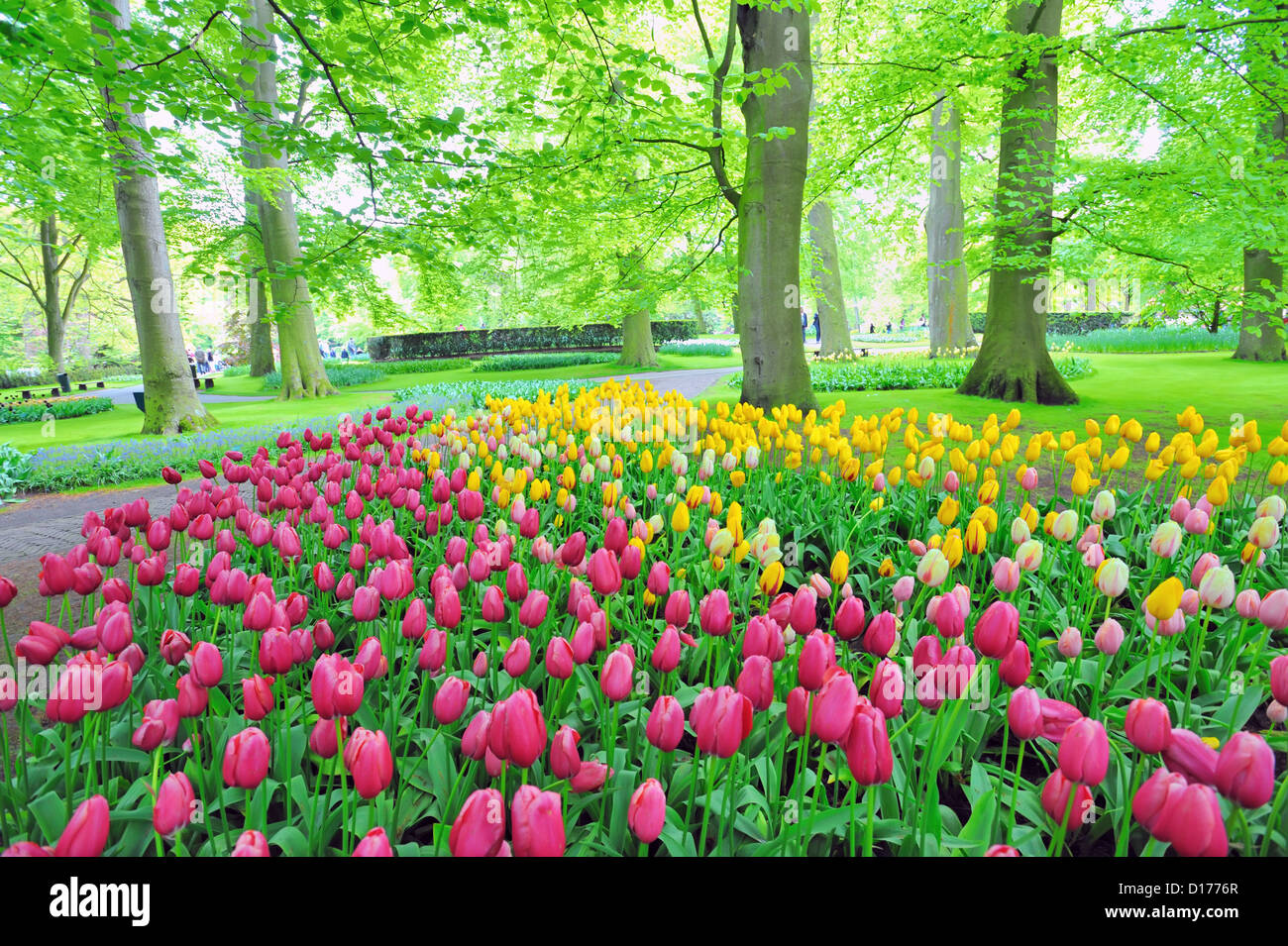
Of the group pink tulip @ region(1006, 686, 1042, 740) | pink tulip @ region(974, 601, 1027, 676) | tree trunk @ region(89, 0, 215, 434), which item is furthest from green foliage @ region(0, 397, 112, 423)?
pink tulip @ region(1006, 686, 1042, 740)

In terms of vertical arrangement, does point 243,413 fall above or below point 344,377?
below

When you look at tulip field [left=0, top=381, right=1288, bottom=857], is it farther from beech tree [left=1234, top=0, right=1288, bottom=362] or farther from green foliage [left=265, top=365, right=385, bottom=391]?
green foliage [left=265, top=365, right=385, bottom=391]

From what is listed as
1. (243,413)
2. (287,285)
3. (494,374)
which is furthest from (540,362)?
(243,413)

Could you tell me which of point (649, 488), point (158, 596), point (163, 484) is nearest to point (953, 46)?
point (649, 488)

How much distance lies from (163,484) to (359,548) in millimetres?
7057

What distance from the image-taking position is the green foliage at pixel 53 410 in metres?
17.5

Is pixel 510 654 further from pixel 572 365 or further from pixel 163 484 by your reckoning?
pixel 572 365

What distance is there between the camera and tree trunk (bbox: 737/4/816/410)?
8359mm

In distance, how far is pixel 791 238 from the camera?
335 inches

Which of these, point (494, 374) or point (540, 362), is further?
point (540, 362)

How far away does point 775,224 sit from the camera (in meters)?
8.48
